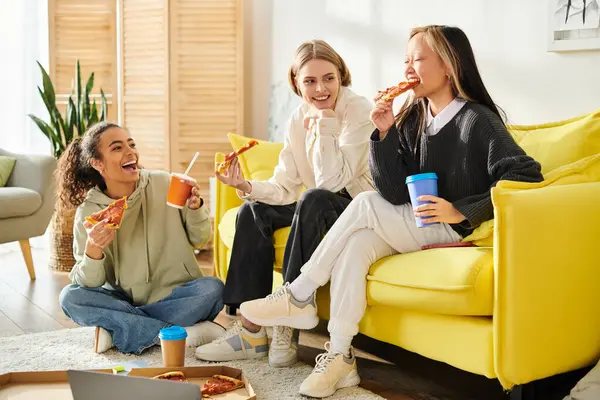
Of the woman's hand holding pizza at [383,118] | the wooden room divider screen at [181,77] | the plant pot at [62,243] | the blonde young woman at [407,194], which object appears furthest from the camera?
the wooden room divider screen at [181,77]

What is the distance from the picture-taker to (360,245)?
2283 mm

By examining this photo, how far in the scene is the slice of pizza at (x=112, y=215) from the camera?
253 centimetres

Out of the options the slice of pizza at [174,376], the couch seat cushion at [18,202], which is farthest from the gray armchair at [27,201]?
the slice of pizza at [174,376]

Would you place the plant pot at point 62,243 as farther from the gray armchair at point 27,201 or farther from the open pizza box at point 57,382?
the open pizza box at point 57,382

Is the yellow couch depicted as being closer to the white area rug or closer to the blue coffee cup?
the blue coffee cup

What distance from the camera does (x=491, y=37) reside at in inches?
120

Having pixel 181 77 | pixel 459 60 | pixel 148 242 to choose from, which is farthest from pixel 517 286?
pixel 181 77

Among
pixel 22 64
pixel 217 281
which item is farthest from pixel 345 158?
pixel 22 64

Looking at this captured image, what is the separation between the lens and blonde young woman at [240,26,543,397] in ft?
7.30

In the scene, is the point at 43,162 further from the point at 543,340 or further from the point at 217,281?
the point at 543,340

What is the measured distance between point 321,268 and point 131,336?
2.47ft

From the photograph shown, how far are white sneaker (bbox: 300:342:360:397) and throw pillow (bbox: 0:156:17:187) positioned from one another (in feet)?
8.12

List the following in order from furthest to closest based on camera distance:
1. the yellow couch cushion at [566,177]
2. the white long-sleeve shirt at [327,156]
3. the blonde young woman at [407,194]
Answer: the white long-sleeve shirt at [327,156] < the blonde young woman at [407,194] < the yellow couch cushion at [566,177]

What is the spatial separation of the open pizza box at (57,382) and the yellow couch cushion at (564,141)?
109 centimetres
